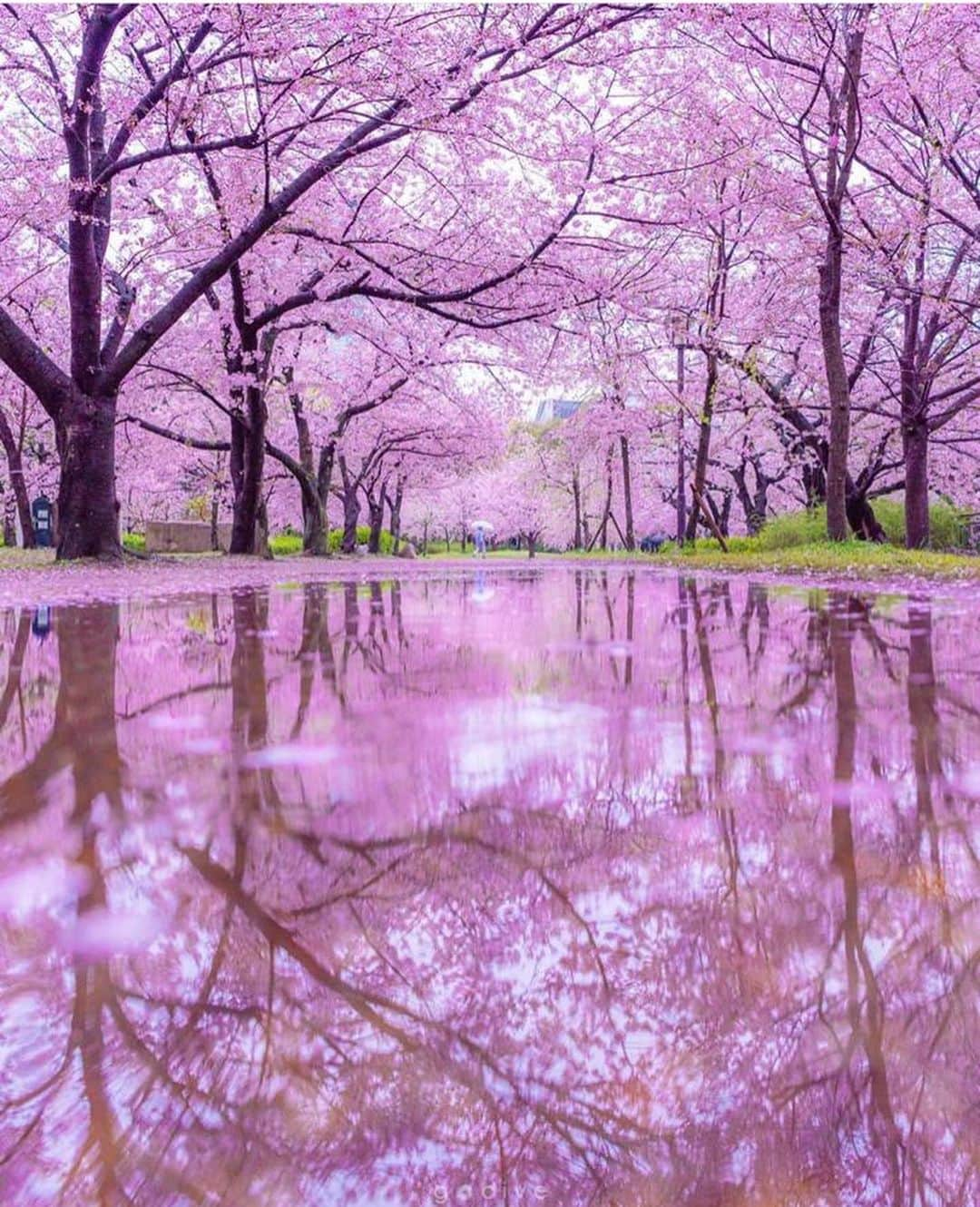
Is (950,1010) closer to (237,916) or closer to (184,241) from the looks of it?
(237,916)

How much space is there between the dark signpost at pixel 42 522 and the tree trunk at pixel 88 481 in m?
11.1

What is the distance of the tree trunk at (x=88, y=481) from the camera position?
1098cm

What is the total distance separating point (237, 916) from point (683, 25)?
12.2 metres

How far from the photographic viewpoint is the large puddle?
0.73 meters

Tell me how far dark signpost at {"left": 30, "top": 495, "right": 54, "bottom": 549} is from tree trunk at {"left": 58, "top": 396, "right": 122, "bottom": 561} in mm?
11071

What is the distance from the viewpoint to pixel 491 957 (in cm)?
106

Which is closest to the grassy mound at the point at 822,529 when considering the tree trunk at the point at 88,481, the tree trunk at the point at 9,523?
the tree trunk at the point at 88,481

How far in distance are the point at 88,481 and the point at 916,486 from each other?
13723 millimetres

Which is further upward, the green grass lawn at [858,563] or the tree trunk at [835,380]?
the tree trunk at [835,380]

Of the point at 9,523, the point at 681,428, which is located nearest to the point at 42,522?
the point at 9,523

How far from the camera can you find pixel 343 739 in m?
2.19

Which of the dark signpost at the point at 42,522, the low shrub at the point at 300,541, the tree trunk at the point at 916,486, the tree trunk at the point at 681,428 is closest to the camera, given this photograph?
the tree trunk at the point at 916,486

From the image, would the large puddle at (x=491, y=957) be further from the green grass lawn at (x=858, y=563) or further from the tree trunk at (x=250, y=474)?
the tree trunk at (x=250, y=474)

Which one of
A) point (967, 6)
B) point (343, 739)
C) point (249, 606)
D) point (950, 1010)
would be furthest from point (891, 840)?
point (967, 6)
